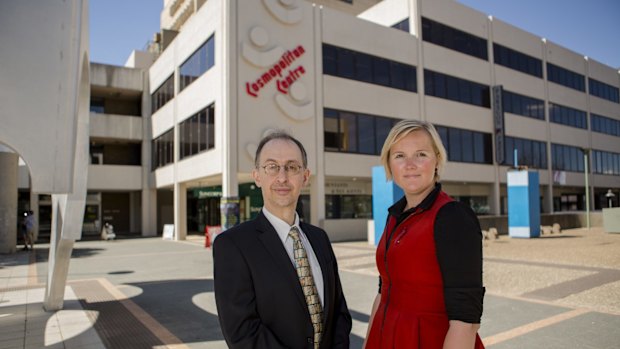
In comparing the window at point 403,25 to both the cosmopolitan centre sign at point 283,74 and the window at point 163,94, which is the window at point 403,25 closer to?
the cosmopolitan centre sign at point 283,74

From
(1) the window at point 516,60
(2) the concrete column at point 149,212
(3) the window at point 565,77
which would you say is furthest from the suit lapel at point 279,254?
(3) the window at point 565,77

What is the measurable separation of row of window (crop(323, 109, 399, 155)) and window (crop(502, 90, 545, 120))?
1205cm

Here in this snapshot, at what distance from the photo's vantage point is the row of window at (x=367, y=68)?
2214 cm

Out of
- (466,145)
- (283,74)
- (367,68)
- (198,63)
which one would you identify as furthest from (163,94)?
(466,145)

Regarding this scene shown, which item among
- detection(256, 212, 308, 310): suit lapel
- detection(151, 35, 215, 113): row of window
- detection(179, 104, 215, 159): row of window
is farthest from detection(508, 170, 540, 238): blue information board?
detection(256, 212, 308, 310): suit lapel

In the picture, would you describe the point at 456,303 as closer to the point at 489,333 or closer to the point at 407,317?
the point at 407,317

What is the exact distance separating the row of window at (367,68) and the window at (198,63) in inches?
219

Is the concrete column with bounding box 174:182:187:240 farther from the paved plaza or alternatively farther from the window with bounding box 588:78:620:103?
the window with bounding box 588:78:620:103

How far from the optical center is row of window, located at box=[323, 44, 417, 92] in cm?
2214

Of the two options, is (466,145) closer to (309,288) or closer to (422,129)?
(422,129)

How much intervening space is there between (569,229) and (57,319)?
27564mm

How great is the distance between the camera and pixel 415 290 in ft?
7.29

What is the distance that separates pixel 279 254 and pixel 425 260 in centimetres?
73

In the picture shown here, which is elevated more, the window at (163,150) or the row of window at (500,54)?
the row of window at (500,54)
